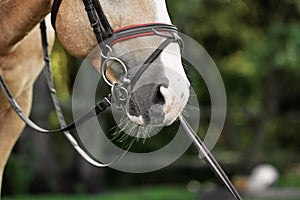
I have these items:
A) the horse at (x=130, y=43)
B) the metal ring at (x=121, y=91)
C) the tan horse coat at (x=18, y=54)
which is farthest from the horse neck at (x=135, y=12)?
the tan horse coat at (x=18, y=54)

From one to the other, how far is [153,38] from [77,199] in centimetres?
697

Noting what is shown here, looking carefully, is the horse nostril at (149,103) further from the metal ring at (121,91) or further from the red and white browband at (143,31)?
the red and white browband at (143,31)

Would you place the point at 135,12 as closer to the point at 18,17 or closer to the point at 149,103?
the point at 149,103

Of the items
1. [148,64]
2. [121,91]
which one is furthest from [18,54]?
[148,64]

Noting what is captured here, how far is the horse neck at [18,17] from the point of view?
3.68 m

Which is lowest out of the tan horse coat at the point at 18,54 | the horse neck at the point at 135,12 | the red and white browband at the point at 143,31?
the tan horse coat at the point at 18,54

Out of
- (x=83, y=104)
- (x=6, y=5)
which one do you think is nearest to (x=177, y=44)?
(x=6, y=5)

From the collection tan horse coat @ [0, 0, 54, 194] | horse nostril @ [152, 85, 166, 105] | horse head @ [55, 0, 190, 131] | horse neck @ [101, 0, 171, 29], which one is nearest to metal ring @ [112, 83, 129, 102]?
horse head @ [55, 0, 190, 131]

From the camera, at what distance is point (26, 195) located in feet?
33.3

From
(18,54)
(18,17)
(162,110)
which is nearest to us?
(162,110)

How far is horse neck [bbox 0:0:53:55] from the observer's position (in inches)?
145

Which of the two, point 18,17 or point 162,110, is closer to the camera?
point 162,110

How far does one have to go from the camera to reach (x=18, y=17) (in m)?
3.77

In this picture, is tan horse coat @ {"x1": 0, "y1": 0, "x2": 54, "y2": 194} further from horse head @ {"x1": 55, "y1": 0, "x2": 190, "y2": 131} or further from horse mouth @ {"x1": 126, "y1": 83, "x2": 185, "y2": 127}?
horse mouth @ {"x1": 126, "y1": 83, "x2": 185, "y2": 127}
